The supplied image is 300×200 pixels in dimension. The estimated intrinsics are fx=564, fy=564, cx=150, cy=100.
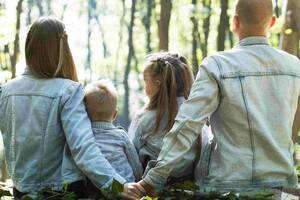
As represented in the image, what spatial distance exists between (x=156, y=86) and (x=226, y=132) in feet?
2.65

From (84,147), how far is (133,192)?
42cm

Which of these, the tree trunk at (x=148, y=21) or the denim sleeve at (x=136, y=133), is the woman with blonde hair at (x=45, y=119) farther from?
the tree trunk at (x=148, y=21)

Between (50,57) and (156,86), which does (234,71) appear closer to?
(156,86)

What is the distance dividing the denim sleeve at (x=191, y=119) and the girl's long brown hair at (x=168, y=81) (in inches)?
24.5

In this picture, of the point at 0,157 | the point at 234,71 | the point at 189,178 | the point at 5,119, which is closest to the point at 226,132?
the point at 234,71

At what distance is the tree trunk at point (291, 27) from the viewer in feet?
23.1

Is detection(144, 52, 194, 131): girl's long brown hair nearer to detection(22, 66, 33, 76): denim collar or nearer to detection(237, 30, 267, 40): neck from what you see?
detection(237, 30, 267, 40): neck

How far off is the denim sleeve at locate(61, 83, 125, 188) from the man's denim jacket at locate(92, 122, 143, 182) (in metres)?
0.18

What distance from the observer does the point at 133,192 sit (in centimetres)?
330

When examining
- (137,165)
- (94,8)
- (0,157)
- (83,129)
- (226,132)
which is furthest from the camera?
(94,8)

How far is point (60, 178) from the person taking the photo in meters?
3.57

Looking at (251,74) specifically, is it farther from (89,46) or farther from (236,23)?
(89,46)

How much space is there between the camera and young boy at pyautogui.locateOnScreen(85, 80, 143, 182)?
3703 millimetres

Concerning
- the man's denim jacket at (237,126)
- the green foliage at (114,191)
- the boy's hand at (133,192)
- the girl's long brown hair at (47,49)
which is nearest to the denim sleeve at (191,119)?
the man's denim jacket at (237,126)
